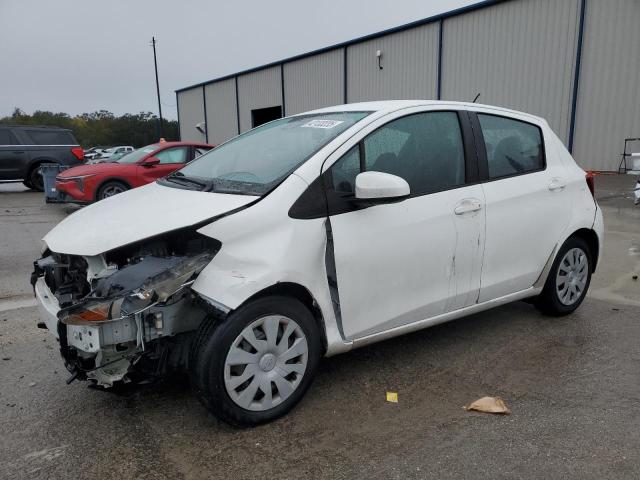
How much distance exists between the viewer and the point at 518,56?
49.3 ft

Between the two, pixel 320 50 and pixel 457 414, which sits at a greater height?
pixel 320 50

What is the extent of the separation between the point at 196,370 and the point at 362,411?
968mm

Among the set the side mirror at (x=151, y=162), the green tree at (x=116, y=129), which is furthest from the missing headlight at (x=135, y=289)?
the green tree at (x=116, y=129)

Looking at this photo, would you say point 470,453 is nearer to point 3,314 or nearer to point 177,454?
point 177,454

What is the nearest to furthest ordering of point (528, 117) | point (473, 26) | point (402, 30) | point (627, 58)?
point (528, 117), point (627, 58), point (473, 26), point (402, 30)

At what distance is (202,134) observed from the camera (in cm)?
3278

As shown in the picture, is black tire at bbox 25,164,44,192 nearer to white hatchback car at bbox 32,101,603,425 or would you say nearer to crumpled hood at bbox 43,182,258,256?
white hatchback car at bbox 32,101,603,425

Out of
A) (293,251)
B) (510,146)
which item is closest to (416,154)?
(510,146)

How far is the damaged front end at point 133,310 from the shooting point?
7.76ft

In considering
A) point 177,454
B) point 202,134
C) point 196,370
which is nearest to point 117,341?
point 196,370

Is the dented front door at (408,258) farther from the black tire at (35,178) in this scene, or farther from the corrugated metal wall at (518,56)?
the black tire at (35,178)

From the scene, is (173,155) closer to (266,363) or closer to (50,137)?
(50,137)

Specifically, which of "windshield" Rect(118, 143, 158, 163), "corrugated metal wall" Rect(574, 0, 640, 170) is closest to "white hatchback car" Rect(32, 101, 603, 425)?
"windshield" Rect(118, 143, 158, 163)

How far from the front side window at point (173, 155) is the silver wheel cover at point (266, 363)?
8.41 meters
